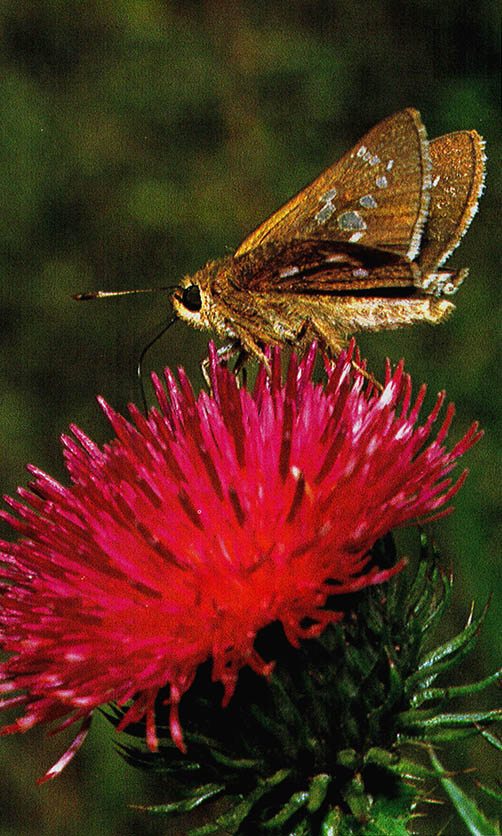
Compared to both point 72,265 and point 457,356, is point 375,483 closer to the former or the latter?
point 457,356

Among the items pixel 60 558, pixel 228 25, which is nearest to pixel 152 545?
pixel 60 558

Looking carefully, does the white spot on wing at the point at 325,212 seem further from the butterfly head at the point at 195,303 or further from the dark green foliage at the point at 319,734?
the dark green foliage at the point at 319,734

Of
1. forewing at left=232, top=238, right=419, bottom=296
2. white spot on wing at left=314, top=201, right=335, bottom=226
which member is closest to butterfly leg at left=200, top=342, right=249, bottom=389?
forewing at left=232, top=238, right=419, bottom=296

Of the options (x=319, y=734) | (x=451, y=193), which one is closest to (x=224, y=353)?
(x=451, y=193)

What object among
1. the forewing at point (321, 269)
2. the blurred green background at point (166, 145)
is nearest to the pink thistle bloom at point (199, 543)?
the forewing at point (321, 269)

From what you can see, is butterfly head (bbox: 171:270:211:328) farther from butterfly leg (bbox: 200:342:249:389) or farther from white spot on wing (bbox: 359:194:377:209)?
white spot on wing (bbox: 359:194:377:209)
